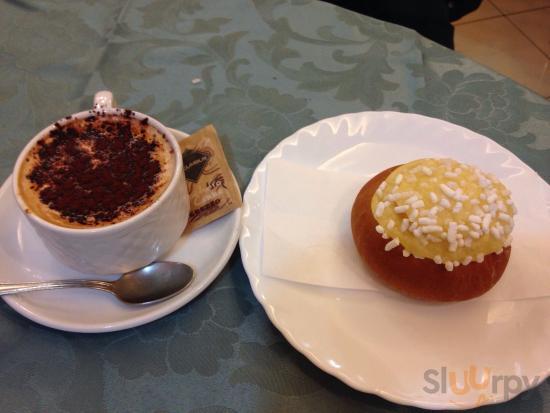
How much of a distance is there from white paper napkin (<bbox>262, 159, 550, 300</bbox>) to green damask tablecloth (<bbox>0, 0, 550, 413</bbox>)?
97 mm

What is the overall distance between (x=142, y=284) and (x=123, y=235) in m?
0.11

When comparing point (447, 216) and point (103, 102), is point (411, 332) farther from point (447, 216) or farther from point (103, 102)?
point (103, 102)

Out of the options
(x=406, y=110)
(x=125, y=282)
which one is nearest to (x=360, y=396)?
(x=125, y=282)

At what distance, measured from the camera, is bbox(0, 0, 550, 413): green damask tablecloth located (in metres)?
0.69

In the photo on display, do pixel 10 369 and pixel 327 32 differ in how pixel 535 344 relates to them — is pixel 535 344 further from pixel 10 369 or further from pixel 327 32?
pixel 327 32

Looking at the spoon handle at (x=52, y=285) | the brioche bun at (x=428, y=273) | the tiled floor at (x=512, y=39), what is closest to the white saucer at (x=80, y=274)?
the spoon handle at (x=52, y=285)

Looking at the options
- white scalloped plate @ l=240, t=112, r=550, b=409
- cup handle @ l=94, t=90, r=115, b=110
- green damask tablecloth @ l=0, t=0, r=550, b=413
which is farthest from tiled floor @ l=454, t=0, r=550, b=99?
cup handle @ l=94, t=90, r=115, b=110

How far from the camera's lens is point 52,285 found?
2.42ft

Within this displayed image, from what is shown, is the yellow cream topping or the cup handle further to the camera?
the cup handle

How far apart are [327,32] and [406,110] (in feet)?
1.12

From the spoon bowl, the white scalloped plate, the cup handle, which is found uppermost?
the cup handle

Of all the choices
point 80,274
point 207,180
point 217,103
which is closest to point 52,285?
point 80,274

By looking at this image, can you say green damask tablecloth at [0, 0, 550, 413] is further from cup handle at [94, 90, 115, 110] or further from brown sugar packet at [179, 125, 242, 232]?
cup handle at [94, 90, 115, 110]

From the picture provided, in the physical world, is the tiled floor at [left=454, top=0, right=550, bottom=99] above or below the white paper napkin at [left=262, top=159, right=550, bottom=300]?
below
